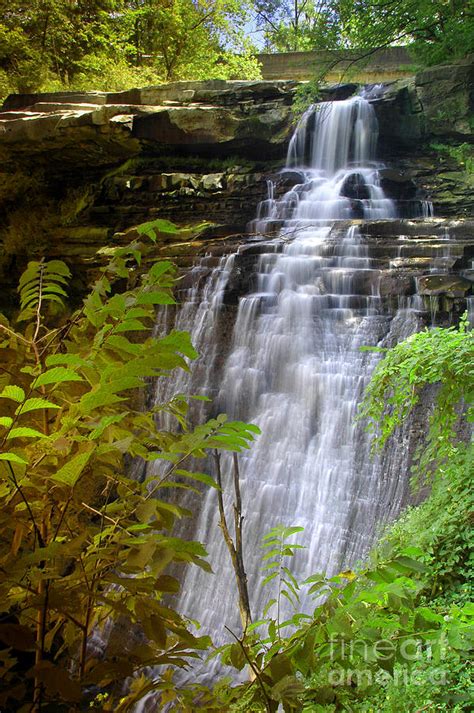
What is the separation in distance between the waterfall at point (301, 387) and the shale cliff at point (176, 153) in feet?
7.46

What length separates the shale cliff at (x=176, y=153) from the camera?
12586 mm

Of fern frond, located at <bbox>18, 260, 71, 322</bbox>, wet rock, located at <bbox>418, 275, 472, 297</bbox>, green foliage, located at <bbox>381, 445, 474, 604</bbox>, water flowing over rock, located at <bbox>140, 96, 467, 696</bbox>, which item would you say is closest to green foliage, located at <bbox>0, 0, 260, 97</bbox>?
water flowing over rock, located at <bbox>140, 96, 467, 696</bbox>

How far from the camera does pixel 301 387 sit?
7.22 meters

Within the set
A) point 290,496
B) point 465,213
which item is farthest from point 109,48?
point 290,496

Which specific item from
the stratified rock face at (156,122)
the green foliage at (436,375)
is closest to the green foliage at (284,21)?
the stratified rock face at (156,122)

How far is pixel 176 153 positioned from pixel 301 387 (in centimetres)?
1006

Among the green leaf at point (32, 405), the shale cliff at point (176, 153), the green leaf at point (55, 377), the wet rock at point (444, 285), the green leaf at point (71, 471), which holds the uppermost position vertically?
the shale cliff at point (176, 153)

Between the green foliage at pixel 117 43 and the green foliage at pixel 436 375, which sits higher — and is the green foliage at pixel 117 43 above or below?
above

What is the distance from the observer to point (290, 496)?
6.30 meters

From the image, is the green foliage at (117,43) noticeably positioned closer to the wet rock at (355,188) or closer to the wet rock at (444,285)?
the wet rock at (355,188)

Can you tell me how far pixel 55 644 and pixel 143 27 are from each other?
22.0 meters

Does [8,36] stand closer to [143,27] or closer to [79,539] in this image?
[143,27]

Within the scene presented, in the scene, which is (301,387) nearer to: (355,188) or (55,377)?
(55,377)

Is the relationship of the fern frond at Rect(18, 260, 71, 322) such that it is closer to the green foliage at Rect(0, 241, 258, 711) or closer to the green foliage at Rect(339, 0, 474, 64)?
the green foliage at Rect(0, 241, 258, 711)
